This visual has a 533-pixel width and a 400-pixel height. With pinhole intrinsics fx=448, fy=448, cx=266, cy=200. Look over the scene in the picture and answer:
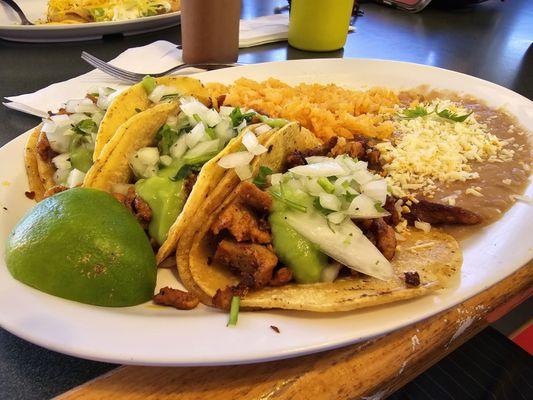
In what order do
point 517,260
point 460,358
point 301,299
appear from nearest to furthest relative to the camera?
point 301,299, point 517,260, point 460,358

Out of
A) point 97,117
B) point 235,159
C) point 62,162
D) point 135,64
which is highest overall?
point 235,159

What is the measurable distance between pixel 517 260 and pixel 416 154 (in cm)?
67

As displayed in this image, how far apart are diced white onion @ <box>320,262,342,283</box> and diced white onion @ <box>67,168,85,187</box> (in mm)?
843

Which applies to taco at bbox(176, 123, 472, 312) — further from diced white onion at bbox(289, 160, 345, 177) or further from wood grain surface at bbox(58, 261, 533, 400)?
wood grain surface at bbox(58, 261, 533, 400)

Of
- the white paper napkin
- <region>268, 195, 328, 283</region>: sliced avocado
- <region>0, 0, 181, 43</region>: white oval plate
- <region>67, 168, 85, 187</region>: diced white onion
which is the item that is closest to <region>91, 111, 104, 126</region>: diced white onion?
<region>67, 168, 85, 187</region>: diced white onion

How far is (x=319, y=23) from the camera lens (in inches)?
125

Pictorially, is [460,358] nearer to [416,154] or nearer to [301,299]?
[416,154]

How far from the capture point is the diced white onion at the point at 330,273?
1264 millimetres

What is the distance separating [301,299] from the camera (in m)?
1.11

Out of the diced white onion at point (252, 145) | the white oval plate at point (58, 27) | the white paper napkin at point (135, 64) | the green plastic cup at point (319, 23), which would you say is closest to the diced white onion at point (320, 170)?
the diced white onion at point (252, 145)

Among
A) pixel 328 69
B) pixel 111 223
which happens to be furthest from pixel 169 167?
pixel 328 69

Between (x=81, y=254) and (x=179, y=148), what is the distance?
1.74 ft

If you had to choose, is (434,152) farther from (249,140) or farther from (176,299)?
(176,299)

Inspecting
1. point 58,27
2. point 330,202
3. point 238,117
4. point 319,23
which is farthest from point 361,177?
point 58,27
